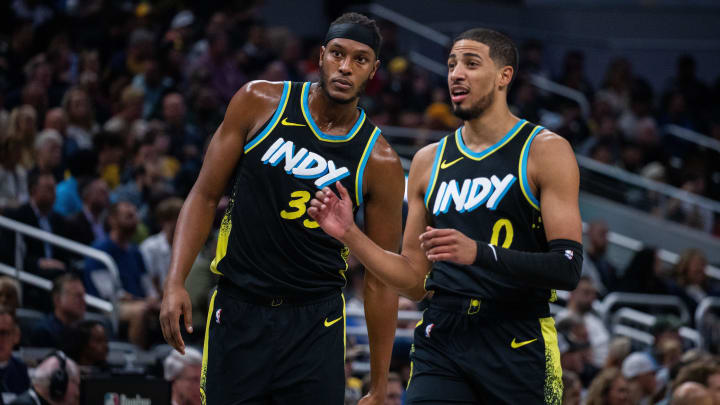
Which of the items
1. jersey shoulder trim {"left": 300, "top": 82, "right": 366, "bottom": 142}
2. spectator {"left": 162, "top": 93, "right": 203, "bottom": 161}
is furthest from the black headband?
spectator {"left": 162, "top": 93, "right": 203, "bottom": 161}

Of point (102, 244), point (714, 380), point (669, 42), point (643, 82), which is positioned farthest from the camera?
point (669, 42)

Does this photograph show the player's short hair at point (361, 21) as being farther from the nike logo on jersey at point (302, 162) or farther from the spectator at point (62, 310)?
the spectator at point (62, 310)

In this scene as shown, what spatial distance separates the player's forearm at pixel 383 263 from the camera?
13.3 feet

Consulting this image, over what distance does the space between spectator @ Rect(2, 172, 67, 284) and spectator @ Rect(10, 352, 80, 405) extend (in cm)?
209

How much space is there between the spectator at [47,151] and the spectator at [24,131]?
0.08 m

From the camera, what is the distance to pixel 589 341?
1024 centimetres

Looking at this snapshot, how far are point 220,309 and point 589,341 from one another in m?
6.49

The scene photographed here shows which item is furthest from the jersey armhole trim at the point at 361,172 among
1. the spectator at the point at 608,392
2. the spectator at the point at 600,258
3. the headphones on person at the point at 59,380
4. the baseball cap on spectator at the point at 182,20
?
the baseball cap on spectator at the point at 182,20

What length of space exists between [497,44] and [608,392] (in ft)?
14.4

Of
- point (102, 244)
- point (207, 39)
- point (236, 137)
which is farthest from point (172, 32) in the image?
point (236, 137)

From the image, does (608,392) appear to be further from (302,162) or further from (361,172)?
(302,162)

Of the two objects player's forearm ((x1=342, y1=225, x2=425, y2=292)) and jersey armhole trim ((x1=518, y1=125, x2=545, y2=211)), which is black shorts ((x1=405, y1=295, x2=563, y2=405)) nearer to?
player's forearm ((x1=342, y1=225, x2=425, y2=292))

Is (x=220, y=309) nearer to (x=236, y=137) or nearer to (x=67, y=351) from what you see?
(x=236, y=137)

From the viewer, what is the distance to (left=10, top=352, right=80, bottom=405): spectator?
6516 mm
